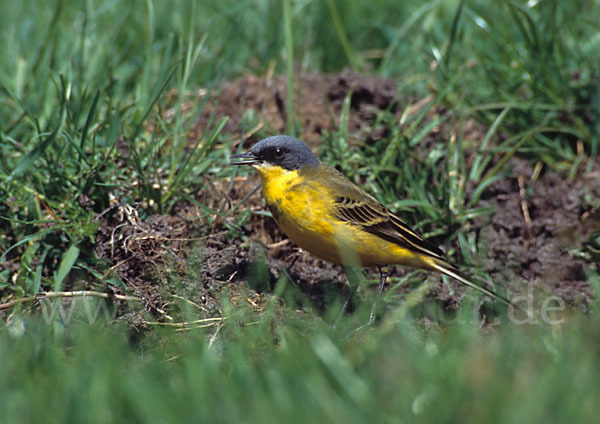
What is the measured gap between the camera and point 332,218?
5.09 meters

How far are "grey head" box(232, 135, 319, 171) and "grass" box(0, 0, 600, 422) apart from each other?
18.0 inches

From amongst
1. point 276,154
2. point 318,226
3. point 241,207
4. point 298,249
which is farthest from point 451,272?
point 241,207

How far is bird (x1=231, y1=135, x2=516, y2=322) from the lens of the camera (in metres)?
5.01

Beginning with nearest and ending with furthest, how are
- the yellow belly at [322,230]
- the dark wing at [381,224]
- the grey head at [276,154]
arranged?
the yellow belly at [322,230], the dark wing at [381,224], the grey head at [276,154]

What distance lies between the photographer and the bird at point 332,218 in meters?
5.01

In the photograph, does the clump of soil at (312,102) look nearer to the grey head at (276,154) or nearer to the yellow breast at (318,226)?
the grey head at (276,154)

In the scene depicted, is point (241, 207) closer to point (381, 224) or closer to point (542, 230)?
point (381, 224)

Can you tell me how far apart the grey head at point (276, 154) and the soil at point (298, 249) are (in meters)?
0.45

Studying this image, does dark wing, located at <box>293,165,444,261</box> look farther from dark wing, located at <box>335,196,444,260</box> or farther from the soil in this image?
the soil

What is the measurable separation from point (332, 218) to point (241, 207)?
105cm

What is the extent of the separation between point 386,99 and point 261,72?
1.55m

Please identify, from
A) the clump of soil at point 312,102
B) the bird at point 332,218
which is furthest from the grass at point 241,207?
the bird at point 332,218

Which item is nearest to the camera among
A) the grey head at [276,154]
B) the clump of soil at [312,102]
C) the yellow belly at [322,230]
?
the yellow belly at [322,230]

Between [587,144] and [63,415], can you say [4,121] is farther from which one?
[587,144]
